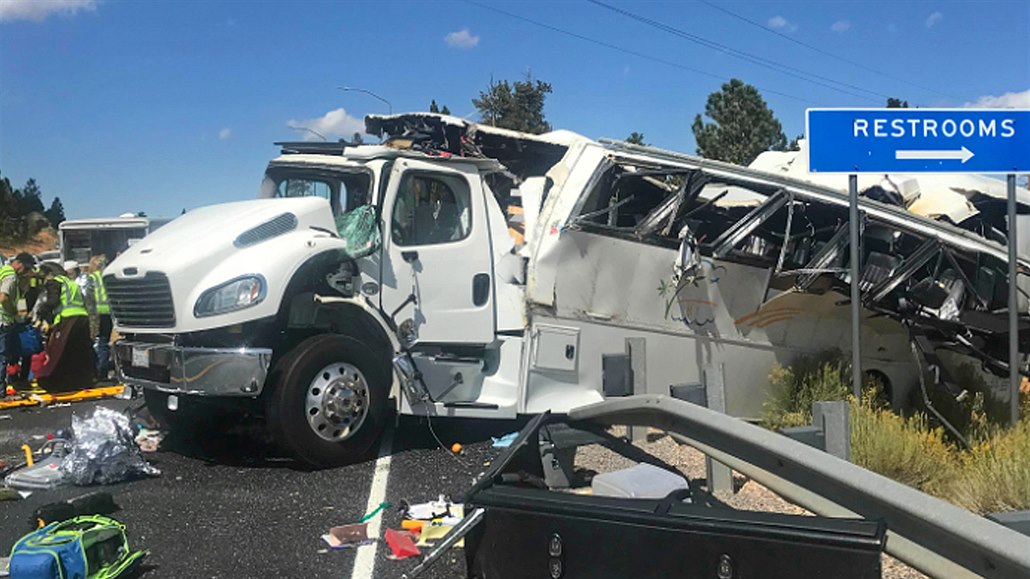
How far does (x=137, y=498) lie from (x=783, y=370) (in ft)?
16.7

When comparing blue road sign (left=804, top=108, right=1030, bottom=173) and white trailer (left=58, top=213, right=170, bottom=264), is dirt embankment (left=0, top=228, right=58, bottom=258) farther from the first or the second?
blue road sign (left=804, top=108, right=1030, bottom=173)

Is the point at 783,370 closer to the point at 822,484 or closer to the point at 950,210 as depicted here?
the point at 950,210

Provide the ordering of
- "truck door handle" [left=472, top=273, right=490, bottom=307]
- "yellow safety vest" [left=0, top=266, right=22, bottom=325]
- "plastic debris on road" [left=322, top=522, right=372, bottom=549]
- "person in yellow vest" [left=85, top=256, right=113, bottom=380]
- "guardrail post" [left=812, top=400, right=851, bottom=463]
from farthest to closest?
"person in yellow vest" [left=85, top=256, right=113, bottom=380], "yellow safety vest" [left=0, top=266, right=22, bottom=325], "truck door handle" [left=472, top=273, right=490, bottom=307], "plastic debris on road" [left=322, top=522, right=372, bottom=549], "guardrail post" [left=812, top=400, right=851, bottom=463]

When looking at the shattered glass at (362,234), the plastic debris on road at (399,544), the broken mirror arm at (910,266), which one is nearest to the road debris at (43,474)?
the shattered glass at (362,234)

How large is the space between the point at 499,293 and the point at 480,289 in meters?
0.17

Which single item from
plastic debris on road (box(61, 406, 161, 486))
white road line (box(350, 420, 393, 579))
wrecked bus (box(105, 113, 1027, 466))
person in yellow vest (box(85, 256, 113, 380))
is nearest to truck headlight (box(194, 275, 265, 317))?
wrecked bus (box(105, 113, 1027, 466))

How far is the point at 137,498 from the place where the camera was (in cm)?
579

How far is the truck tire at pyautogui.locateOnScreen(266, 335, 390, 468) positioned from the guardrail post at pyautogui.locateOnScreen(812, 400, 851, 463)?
3.44 m

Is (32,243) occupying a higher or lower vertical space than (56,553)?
higher

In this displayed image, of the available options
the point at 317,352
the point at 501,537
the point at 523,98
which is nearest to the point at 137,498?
the point at 317,352

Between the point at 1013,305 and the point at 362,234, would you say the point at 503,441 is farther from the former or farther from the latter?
the point at 1013,305

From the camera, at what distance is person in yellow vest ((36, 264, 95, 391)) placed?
10445 millimetres

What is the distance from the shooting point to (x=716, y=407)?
5.64m

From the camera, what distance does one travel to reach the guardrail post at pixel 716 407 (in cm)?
434
